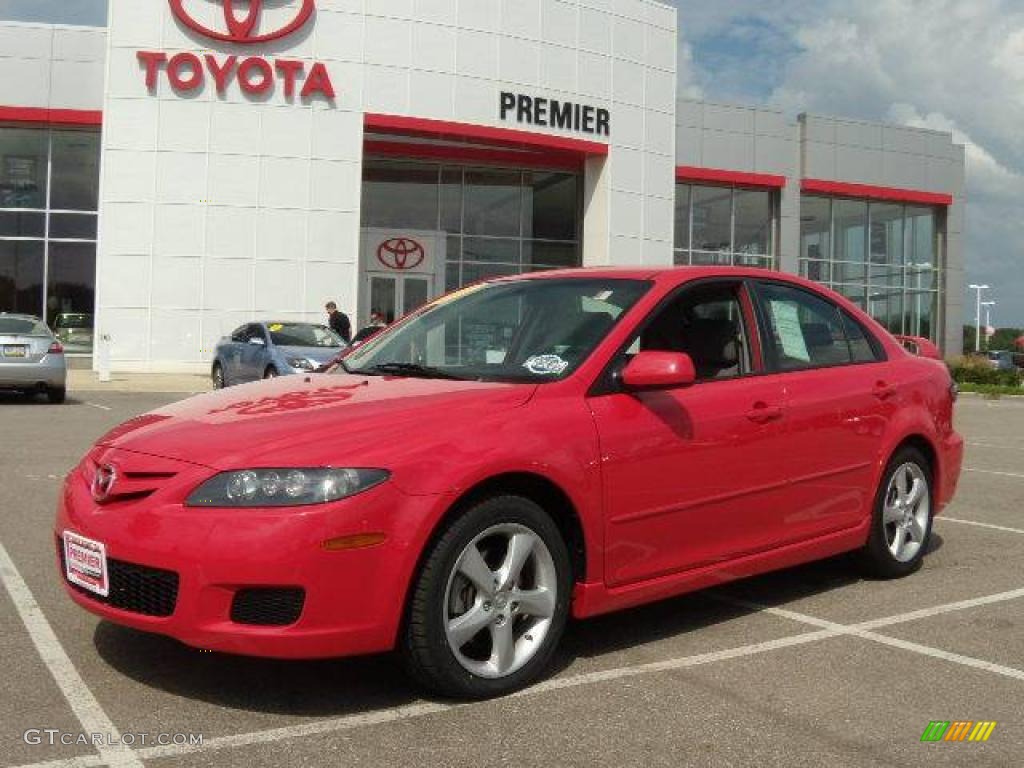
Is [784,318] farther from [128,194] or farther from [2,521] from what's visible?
[128,194]

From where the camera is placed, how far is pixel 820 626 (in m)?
4.68

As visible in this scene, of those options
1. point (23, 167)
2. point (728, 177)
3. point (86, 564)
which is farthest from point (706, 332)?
point (728, 177)

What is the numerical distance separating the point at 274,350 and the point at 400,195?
44.7 feet

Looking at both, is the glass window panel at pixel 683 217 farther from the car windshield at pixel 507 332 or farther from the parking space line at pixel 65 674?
the parking space line at pixel 65 674

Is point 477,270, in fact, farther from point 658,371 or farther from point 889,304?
point 658,371

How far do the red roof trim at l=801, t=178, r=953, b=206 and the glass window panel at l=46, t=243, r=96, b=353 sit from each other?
2183 cm

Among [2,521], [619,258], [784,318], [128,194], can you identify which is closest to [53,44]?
[128,194]

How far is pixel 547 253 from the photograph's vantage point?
31.7 metres

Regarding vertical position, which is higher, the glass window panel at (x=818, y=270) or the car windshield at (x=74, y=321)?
the glass window panel at (x=818, y=270)

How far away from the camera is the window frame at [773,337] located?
4.85 m

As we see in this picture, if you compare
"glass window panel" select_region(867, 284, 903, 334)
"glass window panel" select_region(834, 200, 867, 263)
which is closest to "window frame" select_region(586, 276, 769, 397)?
"glass window panel" select_region(834, 200, 867, 263)

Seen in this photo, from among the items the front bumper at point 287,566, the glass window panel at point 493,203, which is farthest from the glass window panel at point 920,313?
the front bumper at point 287,566

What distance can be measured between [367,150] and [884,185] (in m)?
18.3

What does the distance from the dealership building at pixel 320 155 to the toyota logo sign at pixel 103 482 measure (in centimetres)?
2026
